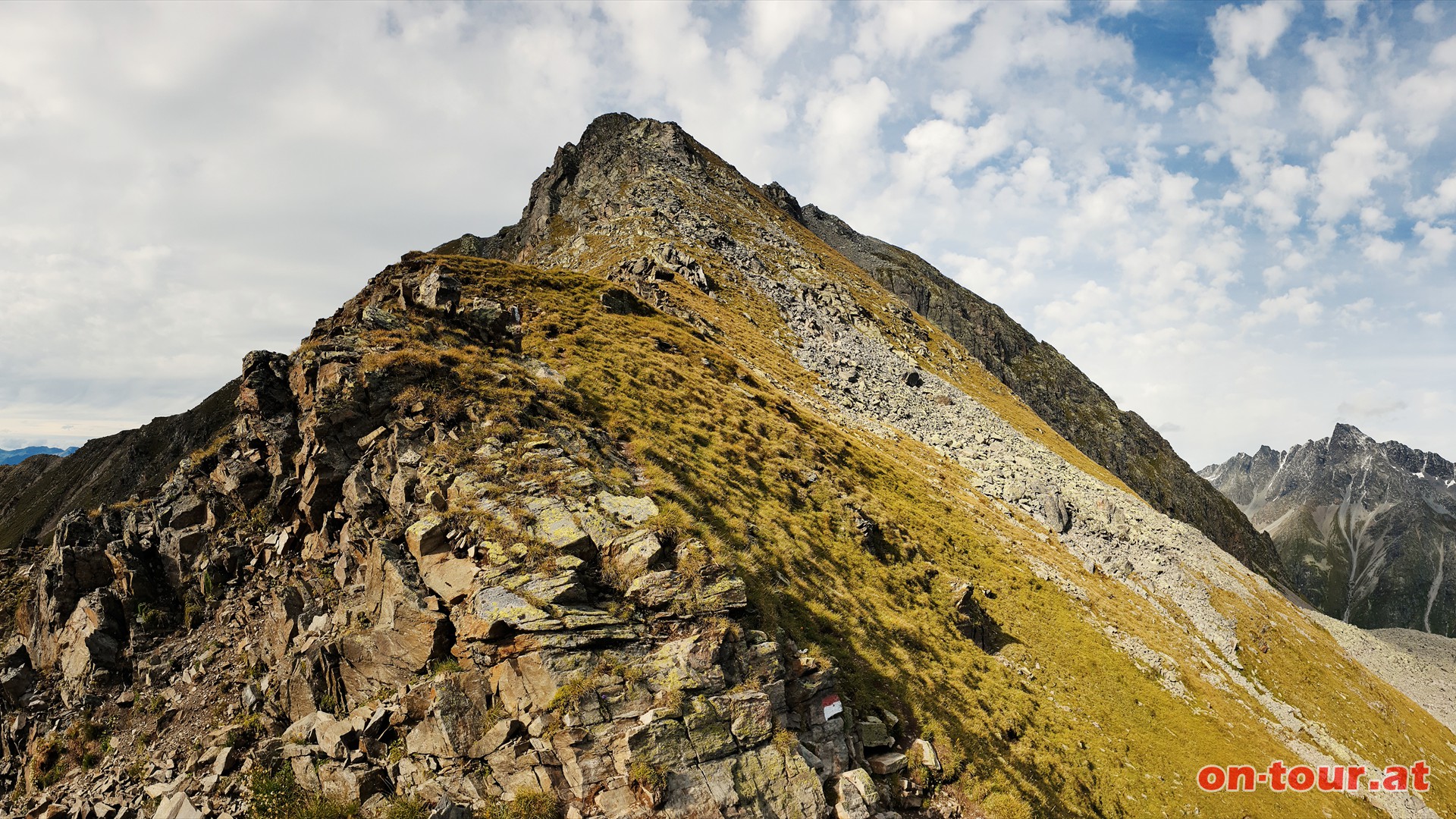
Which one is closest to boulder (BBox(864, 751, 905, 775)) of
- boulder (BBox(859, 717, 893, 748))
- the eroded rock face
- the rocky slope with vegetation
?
boulder (BBox(859, 717, 893, 748))

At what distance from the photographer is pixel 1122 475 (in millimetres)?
137875

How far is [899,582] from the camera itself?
90.2 feet

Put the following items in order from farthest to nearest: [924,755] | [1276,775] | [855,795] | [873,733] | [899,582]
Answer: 1. [1276,775]
2. [899,582]
3. [924,755]
4. [873,733]
5. [855,795]

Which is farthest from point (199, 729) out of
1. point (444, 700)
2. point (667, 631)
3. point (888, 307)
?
point (888, 307)

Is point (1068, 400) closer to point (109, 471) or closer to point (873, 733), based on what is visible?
point (873, 733)

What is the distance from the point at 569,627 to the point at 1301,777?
42139mm

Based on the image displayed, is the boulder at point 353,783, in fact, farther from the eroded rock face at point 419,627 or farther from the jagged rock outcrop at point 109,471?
the jagged rock outcrop at point 109,471

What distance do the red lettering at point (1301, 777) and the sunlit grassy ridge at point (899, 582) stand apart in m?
0.73

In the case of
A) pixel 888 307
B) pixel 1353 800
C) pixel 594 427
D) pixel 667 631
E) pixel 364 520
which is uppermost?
pixel 888 307

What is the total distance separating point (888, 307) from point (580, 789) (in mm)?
96619

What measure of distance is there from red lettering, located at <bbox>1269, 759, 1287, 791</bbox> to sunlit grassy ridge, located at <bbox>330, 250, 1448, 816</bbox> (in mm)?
612

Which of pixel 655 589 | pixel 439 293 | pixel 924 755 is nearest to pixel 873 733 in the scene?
pixel 924 755

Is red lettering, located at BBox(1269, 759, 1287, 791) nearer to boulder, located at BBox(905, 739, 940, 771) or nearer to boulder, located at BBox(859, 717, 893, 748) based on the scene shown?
boulder, located at BBox(905, 739, 940, 771)

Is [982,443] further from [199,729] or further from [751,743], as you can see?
[199,729]
